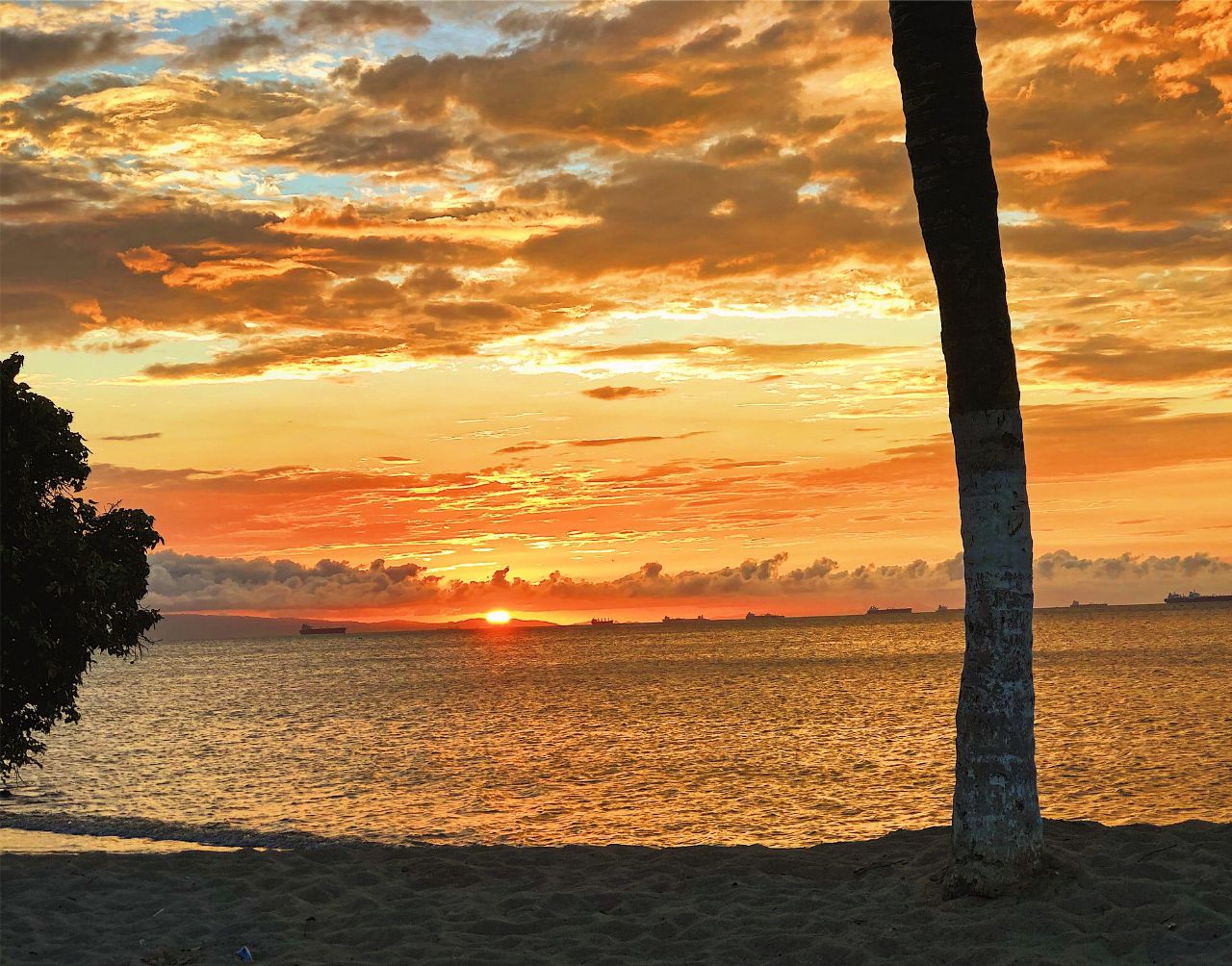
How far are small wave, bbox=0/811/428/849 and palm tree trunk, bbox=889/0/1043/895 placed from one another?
13462 mm

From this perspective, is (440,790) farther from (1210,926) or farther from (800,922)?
(1210,926)

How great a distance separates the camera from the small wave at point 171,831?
21.1 metres

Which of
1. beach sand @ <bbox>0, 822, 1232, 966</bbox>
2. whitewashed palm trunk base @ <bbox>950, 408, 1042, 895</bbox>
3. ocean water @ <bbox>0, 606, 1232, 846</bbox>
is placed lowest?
ocean water @ <bbox>0, 606, 1232, 846</bbox>

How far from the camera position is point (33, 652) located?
13438 mm

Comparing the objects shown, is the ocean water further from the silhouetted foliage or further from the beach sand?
the silhouetted foliage

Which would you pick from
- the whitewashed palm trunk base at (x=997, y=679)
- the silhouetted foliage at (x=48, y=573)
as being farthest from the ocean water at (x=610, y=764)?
the whitewashed palm trunk base at (x=997, y=679)

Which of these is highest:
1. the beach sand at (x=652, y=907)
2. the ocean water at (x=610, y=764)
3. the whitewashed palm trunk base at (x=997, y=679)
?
the whitewashed palm trunk base at (x=997, y=679)

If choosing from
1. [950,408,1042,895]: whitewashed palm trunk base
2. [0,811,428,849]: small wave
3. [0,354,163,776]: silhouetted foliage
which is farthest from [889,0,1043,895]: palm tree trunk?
[0,811,428,849]: small wave

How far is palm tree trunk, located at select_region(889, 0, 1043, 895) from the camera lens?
34.5ft

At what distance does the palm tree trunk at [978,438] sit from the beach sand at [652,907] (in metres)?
0.81

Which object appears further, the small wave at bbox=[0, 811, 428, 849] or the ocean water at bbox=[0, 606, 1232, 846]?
the ocean water at bbox=[0, 606, 1232, 846]

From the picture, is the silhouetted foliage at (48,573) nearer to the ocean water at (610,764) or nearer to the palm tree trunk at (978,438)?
the ocean water at (610,764)

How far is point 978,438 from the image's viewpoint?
422 inches

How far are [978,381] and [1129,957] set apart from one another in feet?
17.9
